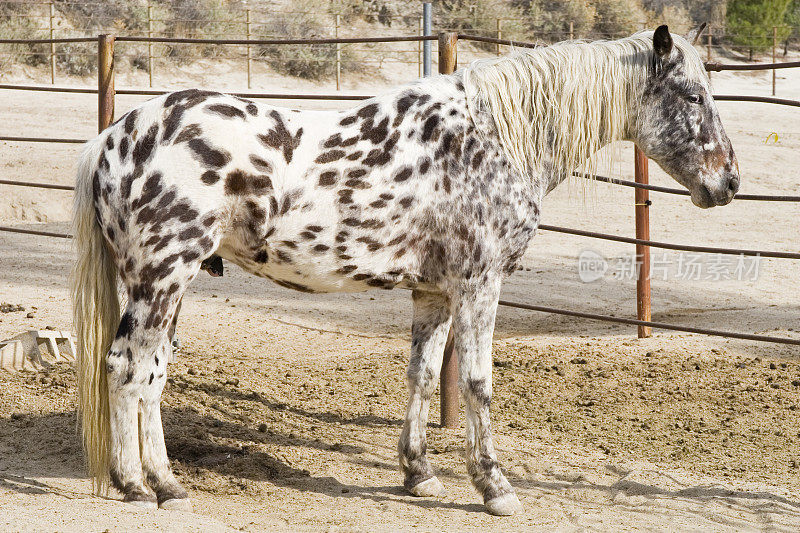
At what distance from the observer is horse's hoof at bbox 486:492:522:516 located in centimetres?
383

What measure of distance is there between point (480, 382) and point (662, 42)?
1.58 meters

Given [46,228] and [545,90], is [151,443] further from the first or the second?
[46,228]

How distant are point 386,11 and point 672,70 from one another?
1886cm

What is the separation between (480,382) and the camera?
3893mm

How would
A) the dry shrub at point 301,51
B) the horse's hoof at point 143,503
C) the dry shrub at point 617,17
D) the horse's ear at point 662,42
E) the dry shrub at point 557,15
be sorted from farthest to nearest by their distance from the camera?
the dry shrub at point 617,17, the dry shrub at point 557,15, the dry shrub at point 301,51, the horse's ear at point 662,42, the horse's hoof at point 143,503

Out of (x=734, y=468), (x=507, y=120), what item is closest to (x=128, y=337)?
(x=507, y=120)

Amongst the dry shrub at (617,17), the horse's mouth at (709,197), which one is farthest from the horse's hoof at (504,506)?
the dry shrub at (617,17)

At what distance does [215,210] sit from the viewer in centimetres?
346

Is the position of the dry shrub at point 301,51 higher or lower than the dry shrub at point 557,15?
lower

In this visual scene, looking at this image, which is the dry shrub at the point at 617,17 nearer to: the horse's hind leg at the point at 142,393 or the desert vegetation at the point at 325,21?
the desert vegetation at the point at 325,21

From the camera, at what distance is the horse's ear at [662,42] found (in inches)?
147

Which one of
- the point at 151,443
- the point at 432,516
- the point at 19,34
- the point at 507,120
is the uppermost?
the point at 19,34

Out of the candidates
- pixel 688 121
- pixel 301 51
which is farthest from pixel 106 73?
pixel 301 51

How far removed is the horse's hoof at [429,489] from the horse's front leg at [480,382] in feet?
0.70
